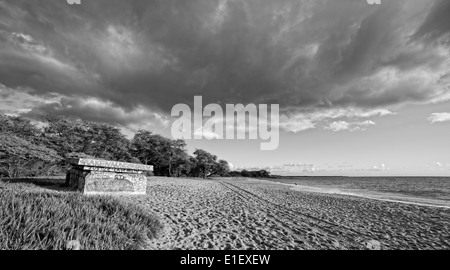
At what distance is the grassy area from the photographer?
11.7 ft

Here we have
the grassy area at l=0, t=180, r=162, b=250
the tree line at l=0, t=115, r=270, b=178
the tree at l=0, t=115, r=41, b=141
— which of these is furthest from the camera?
the tree at l=0, t=115, r=41, b=141

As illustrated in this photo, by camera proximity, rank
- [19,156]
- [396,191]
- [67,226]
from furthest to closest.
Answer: [396,191] < [19,156] < [67,226]

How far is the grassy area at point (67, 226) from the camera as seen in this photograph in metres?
3.57

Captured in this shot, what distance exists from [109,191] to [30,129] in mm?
24537

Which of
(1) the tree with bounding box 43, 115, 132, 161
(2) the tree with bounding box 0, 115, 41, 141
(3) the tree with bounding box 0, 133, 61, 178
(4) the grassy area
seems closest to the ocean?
(4) the grassy area

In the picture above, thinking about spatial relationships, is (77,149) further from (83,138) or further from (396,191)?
(396,191)

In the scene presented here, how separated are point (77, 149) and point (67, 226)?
1194 inches

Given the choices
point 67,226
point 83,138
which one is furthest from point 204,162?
point 67,226

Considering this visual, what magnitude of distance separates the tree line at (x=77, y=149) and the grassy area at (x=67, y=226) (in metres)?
10.2

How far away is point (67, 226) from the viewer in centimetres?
419

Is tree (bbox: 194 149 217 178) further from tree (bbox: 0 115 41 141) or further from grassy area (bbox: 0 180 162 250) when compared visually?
grassy area (bbox: 0 180 162 250)

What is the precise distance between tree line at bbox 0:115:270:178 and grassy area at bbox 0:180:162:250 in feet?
33.6

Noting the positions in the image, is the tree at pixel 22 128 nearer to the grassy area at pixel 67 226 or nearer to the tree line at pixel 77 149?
the tree line at pixel 77 149

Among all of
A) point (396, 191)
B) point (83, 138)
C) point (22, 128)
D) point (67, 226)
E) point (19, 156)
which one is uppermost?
point (22, 128)
